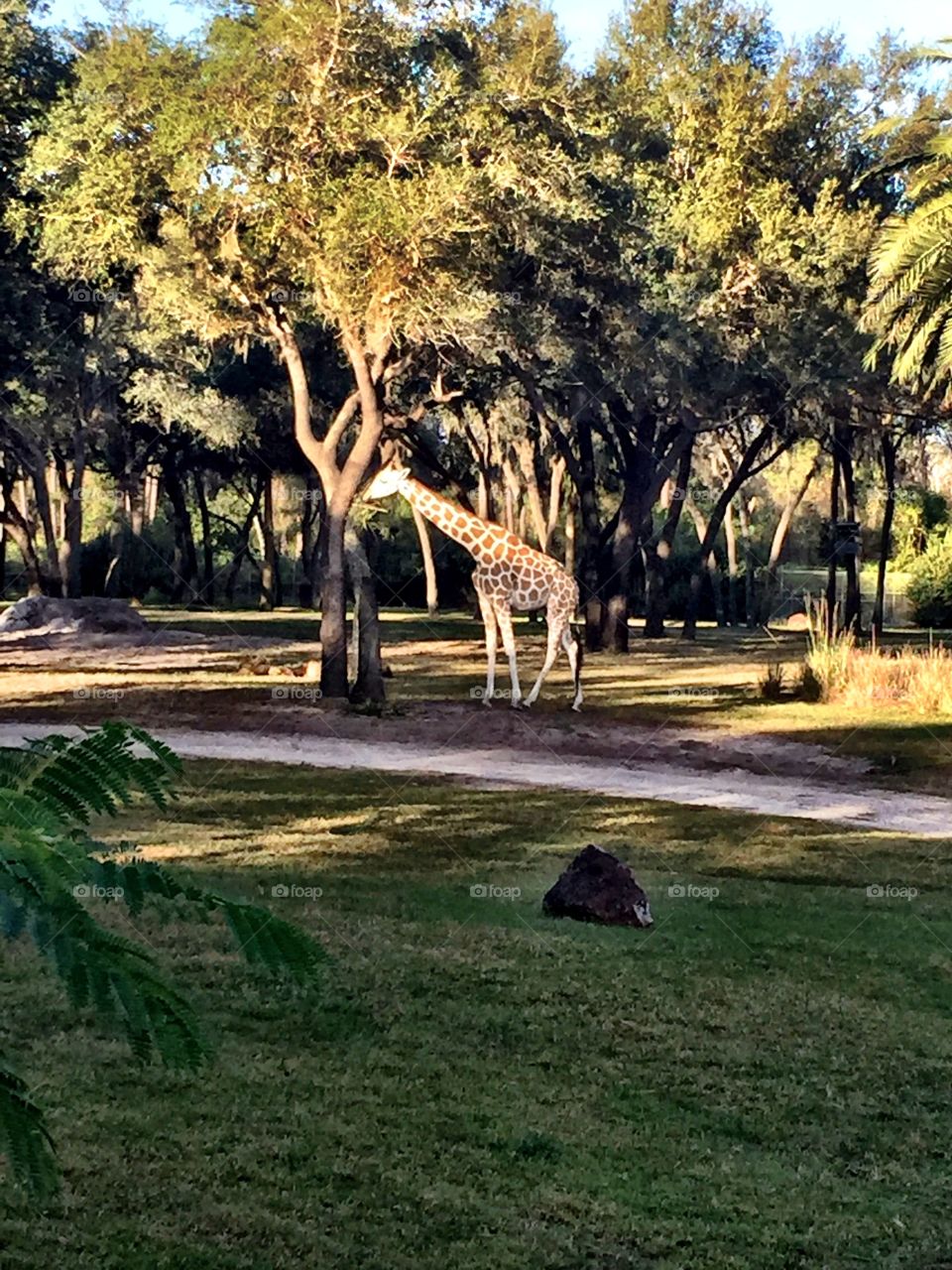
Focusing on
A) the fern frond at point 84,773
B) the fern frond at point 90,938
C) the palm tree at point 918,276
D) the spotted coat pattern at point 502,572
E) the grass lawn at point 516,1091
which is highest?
the palm tree at point 918,276

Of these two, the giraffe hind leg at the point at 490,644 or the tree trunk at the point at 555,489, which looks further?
the tree trunk at the point at 555,489

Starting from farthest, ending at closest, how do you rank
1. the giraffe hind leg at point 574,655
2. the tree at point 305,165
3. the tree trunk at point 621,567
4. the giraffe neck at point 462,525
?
the tree trunk at point 621,567
the giraffe neck at point 462,525
the giraffe hind leg at point 574,655
the tree at point 305,165

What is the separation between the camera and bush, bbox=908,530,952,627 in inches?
2122

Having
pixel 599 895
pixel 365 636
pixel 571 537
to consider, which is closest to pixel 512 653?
pixel 365 636

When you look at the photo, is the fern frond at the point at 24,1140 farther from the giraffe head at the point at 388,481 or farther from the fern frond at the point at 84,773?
the giraffe head at the point at 388,481

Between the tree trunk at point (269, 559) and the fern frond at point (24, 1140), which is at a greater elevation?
the tree trunk at point (269, 559)

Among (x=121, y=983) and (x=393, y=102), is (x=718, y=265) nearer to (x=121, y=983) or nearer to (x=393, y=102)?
(x=393, y=102)

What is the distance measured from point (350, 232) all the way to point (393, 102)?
2306 millimetres

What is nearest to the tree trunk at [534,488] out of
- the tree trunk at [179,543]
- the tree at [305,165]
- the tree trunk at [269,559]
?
the tree trunk at [269,559]

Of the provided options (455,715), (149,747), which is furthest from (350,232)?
(149,747)

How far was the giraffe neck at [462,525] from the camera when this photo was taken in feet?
86.4

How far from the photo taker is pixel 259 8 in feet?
75.5

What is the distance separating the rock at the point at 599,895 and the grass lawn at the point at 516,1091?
0.66 ft

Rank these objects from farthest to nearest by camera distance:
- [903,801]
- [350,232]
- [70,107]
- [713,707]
A: [713,707] < [70,107] < [350,232] < [903,801]
